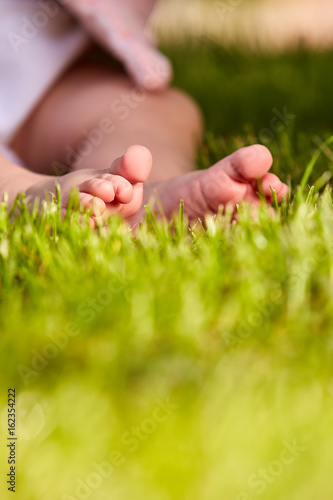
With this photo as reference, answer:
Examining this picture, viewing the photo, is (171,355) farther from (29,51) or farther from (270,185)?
(29,51)

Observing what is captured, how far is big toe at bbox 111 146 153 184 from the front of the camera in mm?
890

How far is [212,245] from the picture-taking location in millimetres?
835

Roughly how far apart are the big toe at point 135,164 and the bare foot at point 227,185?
11cm

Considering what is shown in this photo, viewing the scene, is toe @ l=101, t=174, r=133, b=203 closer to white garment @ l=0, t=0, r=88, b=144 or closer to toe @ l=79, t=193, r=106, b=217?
toe @ l=79, t=193, r=106, b=217

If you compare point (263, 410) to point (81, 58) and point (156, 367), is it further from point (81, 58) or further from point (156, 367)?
point (81, 58)

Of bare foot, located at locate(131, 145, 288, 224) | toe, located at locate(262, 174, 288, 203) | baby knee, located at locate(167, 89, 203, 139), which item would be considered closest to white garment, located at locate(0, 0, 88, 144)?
baby knee, located at locate(167, 89, 203, 139)

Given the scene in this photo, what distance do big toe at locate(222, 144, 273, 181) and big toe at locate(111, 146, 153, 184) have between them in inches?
5.1

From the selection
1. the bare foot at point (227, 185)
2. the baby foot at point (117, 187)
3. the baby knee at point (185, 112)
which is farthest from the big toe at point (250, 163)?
the baby knee at point (185, 112)

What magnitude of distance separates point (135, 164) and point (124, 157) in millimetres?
18

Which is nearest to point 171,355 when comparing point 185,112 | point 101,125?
point 101,125

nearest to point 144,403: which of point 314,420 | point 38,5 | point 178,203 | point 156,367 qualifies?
point 156,367

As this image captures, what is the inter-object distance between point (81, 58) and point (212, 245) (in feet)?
2.74

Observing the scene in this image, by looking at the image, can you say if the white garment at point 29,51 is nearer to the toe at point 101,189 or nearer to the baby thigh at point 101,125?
the baby thigh at point 101,125

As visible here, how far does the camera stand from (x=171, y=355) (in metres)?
0.67
